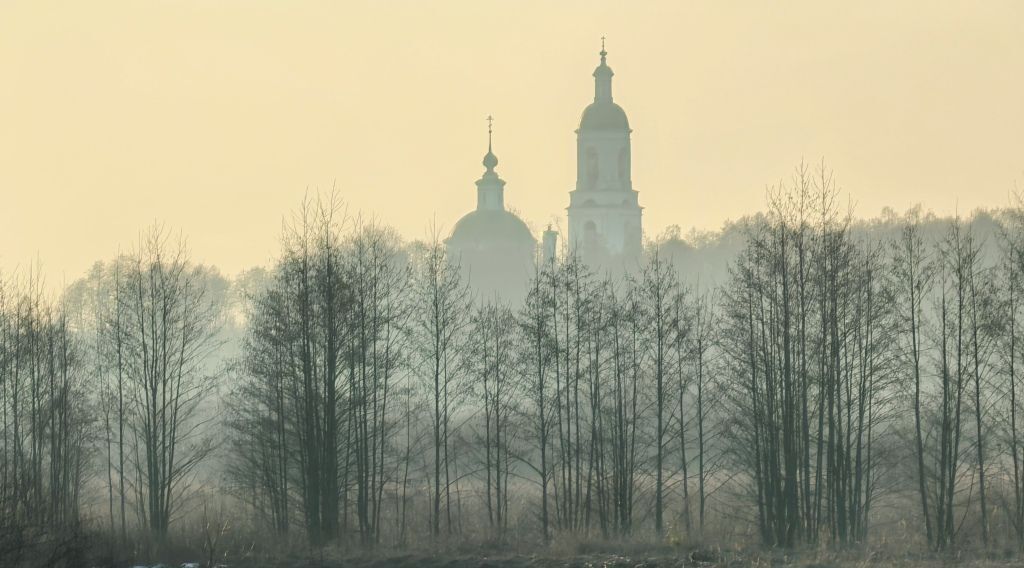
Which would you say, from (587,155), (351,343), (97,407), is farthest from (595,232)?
(351,343)

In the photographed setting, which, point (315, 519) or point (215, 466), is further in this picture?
point (215, 466)

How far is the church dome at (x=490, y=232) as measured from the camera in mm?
116375

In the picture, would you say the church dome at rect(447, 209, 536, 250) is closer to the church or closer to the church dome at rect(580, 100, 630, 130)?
the church

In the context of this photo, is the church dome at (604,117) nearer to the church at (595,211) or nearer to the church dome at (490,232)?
the church at (595,211)

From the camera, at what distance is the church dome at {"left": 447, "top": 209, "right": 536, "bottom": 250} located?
116375 millimetres

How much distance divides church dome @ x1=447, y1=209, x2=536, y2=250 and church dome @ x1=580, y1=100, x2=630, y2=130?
341 inches

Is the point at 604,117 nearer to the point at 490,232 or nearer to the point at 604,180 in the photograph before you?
the point at 604,180

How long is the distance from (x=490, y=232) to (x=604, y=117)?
11.7 meters

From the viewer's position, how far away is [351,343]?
33.4m

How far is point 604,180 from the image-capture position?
119 meters

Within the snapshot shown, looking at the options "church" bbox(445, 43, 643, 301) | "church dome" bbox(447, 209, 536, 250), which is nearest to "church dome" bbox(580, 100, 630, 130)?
"church" bbox(445, 43, 643, 301)

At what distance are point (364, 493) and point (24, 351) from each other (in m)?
9.31

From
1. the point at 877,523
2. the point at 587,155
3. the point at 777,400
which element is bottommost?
the point at 877,523

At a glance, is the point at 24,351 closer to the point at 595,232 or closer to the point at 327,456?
the point at 327,456
